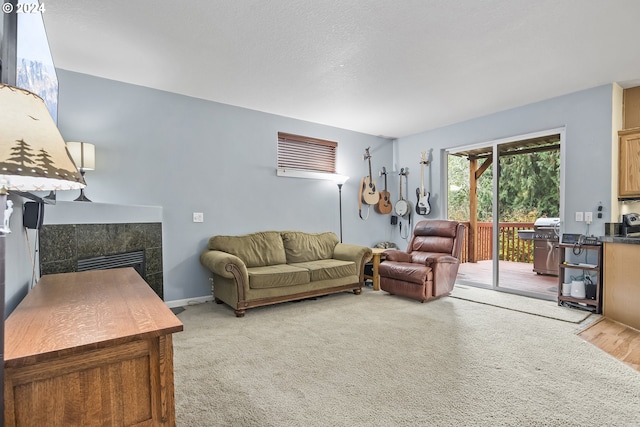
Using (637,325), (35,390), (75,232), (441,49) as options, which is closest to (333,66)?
(441,49)

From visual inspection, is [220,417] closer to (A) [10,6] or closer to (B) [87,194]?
(A) [10,6]

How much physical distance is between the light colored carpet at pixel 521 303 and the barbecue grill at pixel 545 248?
123 cm

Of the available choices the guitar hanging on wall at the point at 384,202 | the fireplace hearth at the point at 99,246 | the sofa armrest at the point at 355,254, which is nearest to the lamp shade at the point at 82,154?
the fireplace hearth at the point at 99,246

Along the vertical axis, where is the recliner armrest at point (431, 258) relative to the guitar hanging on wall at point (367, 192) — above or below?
below

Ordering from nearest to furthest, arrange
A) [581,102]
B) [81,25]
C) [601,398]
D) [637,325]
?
[601,398]
[81,25]
[637,325]
[581,102]

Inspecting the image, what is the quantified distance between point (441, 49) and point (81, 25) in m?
2.87

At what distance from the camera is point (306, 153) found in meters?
4.86

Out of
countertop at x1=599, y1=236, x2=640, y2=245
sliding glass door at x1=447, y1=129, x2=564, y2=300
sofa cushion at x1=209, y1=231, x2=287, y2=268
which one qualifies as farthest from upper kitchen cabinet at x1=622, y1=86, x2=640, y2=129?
sofa cushion at x1=209, y1=231, x2=287, y2=268

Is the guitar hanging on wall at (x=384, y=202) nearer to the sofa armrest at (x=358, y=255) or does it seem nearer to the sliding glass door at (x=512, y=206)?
the sliding glass door at (x=512, y=206)

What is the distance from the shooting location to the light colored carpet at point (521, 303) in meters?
3.32

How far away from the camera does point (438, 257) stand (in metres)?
3.94

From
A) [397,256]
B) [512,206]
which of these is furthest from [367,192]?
[512,206]

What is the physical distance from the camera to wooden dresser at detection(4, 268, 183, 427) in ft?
2.67

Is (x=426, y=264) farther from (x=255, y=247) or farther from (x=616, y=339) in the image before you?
(x=255, y=247)
